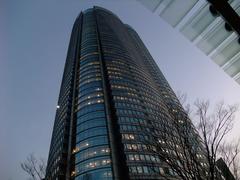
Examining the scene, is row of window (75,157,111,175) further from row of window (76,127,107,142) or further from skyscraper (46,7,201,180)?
row of window (76,127,107,142)

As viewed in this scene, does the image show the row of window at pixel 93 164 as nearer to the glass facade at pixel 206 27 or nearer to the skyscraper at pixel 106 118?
the skyscraper at pixel 106 118

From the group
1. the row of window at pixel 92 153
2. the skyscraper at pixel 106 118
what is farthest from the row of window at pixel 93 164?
the row of window at pixel 92 153

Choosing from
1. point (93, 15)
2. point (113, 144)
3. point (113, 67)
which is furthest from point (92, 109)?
point (93, 15)

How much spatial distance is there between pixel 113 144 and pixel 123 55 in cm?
6519

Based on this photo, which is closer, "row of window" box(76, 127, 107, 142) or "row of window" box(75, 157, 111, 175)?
"row of window" box(75, 157, 111, 175)

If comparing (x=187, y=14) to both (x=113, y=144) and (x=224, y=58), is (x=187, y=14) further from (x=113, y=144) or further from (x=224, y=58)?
(x=113, y=144)

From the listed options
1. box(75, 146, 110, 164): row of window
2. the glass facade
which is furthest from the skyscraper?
the glass facade

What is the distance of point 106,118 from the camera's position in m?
68.2

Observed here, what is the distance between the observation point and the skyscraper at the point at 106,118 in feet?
185

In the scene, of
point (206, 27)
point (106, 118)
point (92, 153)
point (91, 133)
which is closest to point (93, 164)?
point (92, 153)

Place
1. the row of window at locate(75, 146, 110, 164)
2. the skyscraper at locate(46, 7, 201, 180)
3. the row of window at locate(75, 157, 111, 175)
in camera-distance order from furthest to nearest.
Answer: the row of window at locate(75, 146, 110, 164) → the skyscraper at locate(46, 7, 201, 180) → the row of window at locate(75, 157, 111, 175)

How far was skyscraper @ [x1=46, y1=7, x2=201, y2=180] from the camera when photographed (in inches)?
2226

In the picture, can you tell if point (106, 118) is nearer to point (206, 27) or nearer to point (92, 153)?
point (92, 153)

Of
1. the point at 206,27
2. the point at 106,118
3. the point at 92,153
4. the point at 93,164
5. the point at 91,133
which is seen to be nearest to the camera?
the point at 206,27
